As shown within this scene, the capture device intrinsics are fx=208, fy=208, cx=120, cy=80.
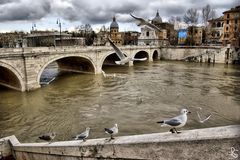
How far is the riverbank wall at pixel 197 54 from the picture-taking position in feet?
140

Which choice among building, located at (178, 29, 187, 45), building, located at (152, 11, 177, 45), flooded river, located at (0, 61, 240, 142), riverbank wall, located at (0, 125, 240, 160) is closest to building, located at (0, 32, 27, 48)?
flooded river, located at (0, 61, 240, 142)

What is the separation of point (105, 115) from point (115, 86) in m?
9.22

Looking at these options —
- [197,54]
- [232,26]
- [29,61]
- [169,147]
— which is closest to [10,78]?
[29,61]

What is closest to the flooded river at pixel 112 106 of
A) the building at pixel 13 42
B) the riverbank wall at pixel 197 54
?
the building at pixel 13 42

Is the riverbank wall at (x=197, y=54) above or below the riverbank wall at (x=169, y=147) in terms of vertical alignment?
above

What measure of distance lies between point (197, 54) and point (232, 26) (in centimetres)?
1081

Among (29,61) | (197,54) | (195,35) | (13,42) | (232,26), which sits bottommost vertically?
(29,61)

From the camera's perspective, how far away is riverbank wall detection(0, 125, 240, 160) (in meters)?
2.88

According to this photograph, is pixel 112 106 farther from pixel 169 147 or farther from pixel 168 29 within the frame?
pixel 168 29

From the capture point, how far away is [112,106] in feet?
55.5

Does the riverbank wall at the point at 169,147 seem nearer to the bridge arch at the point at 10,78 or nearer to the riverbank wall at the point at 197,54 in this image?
the bridge arch at the point at 10,78

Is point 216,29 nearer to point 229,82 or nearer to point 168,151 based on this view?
point 229,82

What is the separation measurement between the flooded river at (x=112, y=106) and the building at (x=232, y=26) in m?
26.4

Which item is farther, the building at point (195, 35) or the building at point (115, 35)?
the building at point (115, 35)
